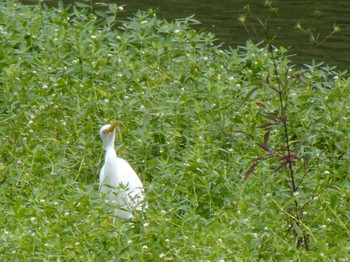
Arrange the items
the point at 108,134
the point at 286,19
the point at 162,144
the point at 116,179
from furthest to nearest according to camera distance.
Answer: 1. the point at 286,19
2. the point at 162,144
3. the point at 108,134
4. the point at 116,179

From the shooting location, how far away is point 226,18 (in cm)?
1120

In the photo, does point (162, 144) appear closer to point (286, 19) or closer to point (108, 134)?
→ point (108, 134)

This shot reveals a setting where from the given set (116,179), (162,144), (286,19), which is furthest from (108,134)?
(286,19)

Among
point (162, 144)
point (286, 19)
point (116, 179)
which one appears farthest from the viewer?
point (286, 19)

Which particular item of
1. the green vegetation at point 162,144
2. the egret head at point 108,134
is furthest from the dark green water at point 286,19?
the egret head at point 108,134

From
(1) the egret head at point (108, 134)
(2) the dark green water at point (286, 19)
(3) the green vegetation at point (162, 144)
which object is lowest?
(2) the dark green water at point (286, 19)

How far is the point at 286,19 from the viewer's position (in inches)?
439

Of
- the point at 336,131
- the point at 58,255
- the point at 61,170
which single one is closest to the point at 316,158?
the point at 336,131

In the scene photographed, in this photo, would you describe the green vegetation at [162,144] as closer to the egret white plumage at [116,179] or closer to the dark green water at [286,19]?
the egret white plumage at [116,179]

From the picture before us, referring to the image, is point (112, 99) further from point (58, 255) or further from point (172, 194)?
point (58, 255)

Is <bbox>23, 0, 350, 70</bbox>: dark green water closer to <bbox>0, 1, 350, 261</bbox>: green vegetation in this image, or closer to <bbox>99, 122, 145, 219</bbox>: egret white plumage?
<bbox>0, 1, 350, 261</bbox>: green vegetation

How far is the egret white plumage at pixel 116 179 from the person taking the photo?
17.9 feet

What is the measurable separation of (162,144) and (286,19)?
16.4ft

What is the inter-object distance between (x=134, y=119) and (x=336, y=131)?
A: 1.20m
